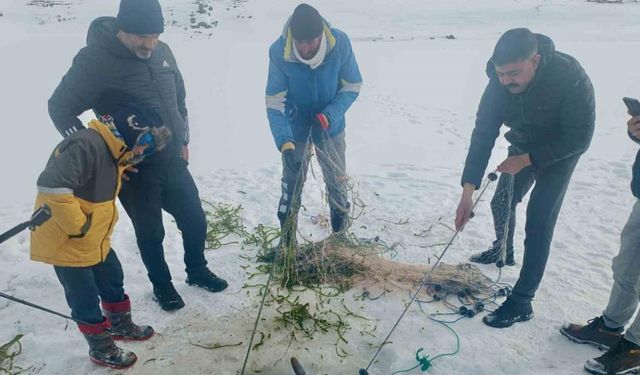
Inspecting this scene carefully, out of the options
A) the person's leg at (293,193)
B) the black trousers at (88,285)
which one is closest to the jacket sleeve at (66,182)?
the black trousers at (88,285)

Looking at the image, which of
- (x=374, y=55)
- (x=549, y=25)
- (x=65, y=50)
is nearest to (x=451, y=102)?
(x=374, y=55)

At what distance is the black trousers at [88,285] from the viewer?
2.72 meters

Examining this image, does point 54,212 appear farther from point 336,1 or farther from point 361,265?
point 336,1

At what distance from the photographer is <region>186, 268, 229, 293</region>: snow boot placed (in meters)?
3.73

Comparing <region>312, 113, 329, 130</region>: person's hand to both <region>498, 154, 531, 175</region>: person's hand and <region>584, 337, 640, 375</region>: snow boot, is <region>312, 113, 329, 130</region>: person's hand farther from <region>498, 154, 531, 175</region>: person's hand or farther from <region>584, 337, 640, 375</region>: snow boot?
<region>584, 337, 640, 375</region>: snow boot

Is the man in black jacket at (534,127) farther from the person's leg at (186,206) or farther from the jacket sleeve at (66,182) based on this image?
the jacket sleeve at (66,182)

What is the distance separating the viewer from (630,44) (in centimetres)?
1596

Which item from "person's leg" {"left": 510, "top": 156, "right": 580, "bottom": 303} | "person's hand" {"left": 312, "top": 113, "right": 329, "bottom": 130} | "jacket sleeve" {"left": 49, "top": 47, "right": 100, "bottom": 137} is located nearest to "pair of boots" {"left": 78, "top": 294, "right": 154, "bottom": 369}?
"jacket sleeve" {"left": 49, "top": 47, "right": 100, "bottom": 137}

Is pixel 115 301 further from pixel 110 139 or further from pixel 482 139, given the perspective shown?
pixel 482 139

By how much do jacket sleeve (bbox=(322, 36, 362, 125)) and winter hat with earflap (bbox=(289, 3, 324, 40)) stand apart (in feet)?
1.22

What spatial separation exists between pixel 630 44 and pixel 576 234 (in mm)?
14365

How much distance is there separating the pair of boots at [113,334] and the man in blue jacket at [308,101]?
1.16 m

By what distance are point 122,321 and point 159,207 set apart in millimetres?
746

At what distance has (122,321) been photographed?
3141 mm
